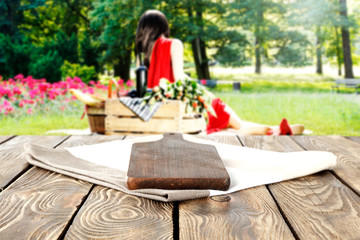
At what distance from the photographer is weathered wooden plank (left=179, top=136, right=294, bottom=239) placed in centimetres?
54

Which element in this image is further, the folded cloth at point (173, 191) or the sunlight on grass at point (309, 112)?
the sunlight on grass at point (309, 112)

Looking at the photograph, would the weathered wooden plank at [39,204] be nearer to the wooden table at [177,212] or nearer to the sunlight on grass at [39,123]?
the wooden table at [177,212]

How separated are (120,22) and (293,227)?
10.6 m

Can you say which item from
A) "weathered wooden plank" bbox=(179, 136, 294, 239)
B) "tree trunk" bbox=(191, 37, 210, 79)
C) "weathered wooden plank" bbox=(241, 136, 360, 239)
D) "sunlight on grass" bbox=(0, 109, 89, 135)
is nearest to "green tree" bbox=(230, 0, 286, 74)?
"tree trunk" bbox=(191, 37, 210, 79)

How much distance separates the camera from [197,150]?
0.93 m

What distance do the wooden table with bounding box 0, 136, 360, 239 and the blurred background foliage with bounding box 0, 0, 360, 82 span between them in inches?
347

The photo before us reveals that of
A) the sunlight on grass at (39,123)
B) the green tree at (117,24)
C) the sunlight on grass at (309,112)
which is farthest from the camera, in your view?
the green tree at (117,24)

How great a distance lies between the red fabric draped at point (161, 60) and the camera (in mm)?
3521

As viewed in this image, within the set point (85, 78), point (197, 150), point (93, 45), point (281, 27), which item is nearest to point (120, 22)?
point (93, 45)

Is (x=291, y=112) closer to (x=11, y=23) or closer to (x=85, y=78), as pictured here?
(x=85, y=78)

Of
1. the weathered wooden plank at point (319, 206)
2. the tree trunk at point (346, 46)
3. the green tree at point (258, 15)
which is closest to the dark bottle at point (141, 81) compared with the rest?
the weathered wooden plank at point (319, 206)

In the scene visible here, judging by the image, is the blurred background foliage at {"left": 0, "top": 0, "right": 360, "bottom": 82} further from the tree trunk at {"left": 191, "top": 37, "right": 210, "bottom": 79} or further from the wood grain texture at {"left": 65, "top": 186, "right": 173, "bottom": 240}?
the wood grain texture at {"left": 65, "top": 186, "right": 173, "bottom": 240}

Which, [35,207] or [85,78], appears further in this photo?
[85,78]

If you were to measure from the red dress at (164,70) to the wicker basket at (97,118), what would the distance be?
686 mm
